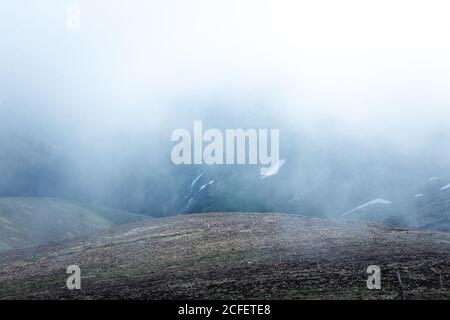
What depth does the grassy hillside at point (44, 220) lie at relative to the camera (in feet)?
334

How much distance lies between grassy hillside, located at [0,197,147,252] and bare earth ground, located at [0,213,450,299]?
33.2m

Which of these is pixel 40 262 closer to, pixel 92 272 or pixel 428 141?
pixel 92 272

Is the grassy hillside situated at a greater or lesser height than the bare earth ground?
greater

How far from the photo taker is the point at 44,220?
118 m

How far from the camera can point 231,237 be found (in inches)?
2347

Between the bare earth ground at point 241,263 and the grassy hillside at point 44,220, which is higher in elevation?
the grassy hillside at point 44,220

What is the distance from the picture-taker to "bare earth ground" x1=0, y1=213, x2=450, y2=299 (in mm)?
35188

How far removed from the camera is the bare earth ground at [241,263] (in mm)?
35188

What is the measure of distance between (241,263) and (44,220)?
84602 mm

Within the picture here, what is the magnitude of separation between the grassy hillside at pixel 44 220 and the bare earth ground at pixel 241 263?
33167 millimetres

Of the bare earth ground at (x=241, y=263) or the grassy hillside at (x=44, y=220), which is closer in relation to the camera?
the bare earth ground at (x=241, y=263)

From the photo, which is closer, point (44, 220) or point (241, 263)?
point (241, 263)
